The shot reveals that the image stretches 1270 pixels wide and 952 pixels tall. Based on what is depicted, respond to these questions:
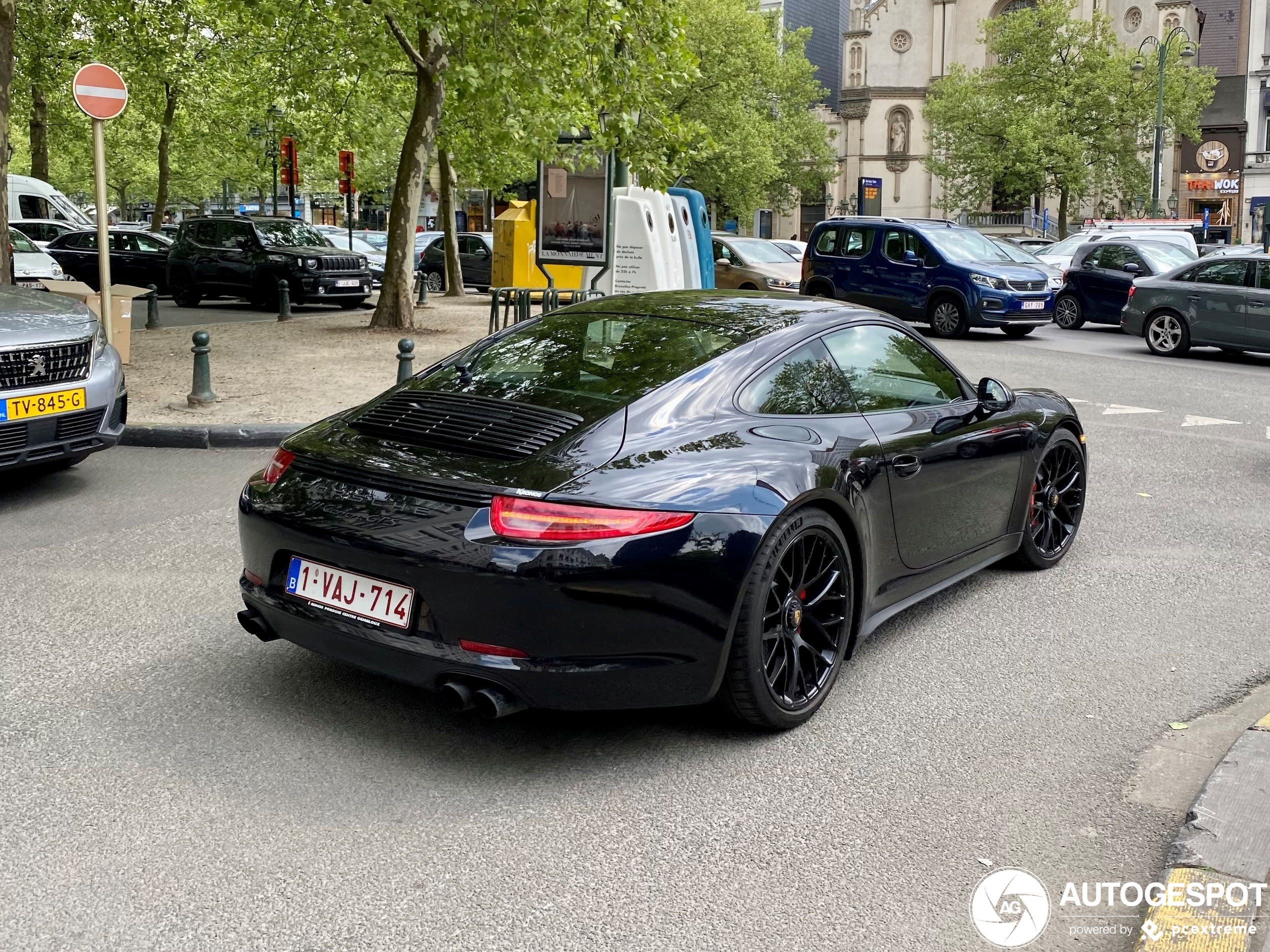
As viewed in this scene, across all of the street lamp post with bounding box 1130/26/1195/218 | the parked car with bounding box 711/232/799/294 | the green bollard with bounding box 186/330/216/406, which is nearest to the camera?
the green bollard with bounding box 186/330/216/406

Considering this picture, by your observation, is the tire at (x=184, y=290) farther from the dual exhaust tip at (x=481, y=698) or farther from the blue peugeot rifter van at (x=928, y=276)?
the dual exhaust tip at (x=481, y=698)

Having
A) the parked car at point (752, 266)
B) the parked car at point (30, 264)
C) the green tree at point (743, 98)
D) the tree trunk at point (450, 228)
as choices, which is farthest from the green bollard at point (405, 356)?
the green tree at point (743, 98)

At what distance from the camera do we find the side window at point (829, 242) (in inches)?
798

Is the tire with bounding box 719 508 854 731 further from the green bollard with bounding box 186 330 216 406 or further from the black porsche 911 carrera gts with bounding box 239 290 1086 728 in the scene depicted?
the green bollard with bounding box 186 330 216 406

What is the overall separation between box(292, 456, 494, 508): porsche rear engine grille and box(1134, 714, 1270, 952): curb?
6.67ft

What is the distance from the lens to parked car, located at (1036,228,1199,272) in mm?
22219

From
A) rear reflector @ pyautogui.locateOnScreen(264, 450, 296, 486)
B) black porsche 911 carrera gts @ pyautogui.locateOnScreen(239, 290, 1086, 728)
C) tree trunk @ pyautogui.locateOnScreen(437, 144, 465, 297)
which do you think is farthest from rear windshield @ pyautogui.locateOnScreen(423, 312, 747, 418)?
tree trunk @ pyautogui.locateOnScreen(437, 144, 465, 297)

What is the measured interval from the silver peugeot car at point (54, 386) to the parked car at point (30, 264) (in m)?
11.5

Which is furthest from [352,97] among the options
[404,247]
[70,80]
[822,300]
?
[822,300]

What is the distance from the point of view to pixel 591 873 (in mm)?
3217

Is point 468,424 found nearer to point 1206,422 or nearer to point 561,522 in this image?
point 561,522

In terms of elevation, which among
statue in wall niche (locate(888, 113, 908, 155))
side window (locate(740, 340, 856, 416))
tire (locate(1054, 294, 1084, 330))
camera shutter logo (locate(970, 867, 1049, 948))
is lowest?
camera shutter logo (locate(970, 867, 1049, 948))

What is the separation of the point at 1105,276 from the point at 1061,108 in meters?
32.1

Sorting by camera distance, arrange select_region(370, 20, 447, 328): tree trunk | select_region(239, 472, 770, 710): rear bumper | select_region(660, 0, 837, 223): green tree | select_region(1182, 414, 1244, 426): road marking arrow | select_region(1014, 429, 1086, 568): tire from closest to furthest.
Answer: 1. select_region(239, 472, 770, 710): rear bumper
2. select_region(1014, 429, 1086, 568): tire
3. select_region(1182, 414, 1244, 426): road marking arrow
4. select_region(370, 20, 447, 328): tree trunk
5. select_region(660, 0, 837, 223): green tree
